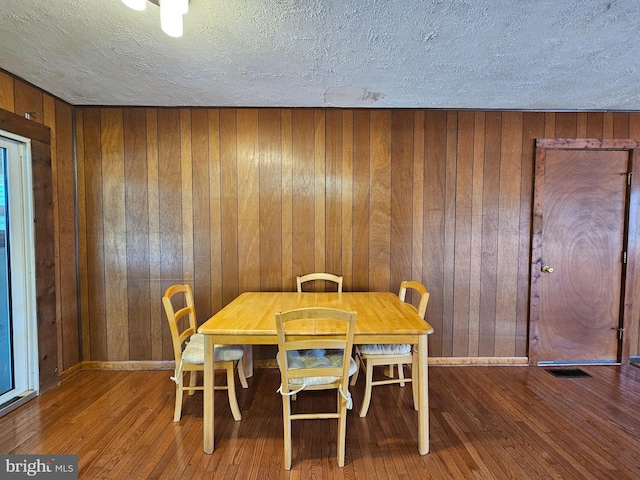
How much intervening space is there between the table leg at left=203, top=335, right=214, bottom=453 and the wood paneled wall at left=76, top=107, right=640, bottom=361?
1.11 metres

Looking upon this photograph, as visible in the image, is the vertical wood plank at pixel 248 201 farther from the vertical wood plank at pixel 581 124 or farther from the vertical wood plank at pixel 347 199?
the vertical wood plank at pixel 581 124

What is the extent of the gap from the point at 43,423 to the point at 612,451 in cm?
358

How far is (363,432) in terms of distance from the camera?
6.25 ft

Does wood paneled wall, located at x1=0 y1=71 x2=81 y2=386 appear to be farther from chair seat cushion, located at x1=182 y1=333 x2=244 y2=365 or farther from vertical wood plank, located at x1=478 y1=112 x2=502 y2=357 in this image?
vertical wood plank, located at x1=478 y1=112 x2=502 y2=357

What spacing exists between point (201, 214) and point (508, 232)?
2.90 meters

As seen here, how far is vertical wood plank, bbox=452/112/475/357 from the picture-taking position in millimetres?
2752

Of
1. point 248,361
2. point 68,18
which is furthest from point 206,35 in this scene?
point 248,361

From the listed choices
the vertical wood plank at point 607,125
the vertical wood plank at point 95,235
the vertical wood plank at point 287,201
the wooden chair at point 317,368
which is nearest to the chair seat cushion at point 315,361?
the wooden chair at point 317,368

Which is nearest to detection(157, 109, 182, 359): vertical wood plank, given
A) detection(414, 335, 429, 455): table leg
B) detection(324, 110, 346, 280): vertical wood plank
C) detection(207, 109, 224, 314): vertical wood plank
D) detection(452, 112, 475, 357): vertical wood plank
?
detection(207, 109, 224, 314): vertical wood plank

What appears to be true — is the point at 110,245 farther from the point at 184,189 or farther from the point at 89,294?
the point at 184,189

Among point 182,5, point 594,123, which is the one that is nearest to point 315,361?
point 182,5

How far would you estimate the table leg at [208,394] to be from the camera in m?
1.69

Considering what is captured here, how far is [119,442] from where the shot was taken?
181 centimetres

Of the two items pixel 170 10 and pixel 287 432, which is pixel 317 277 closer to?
pixel 287 432
